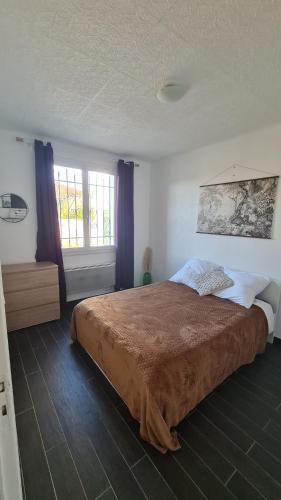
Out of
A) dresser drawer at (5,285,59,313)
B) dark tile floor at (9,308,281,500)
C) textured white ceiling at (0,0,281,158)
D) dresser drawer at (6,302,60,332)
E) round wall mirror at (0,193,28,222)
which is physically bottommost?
dark tile floor at (9,308,281,500)

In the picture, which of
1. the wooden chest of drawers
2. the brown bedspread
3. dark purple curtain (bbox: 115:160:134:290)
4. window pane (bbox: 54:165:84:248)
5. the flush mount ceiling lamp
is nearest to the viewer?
the brown bedspread

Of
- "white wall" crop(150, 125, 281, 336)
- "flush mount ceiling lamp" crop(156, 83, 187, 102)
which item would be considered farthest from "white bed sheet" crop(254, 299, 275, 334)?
"flush mount ceiling lamp" crop(156, 83, 187, 102)

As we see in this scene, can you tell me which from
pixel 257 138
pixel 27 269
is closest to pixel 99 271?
pixel 27 269

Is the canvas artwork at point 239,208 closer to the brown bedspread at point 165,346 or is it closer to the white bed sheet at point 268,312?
the white bed sheet at point 268,312

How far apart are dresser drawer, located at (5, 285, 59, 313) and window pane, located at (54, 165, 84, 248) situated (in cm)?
83

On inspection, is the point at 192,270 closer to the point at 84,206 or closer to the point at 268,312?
the point at 268,312

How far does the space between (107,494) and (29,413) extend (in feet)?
2.57

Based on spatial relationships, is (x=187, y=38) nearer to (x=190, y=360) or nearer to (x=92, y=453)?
(x=190, y=360)

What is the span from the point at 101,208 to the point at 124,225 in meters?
0.51

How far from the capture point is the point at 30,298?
258cm

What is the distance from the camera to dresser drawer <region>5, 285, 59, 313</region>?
2.46 metres

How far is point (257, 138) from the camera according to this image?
241 cm

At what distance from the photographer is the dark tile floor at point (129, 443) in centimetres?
110

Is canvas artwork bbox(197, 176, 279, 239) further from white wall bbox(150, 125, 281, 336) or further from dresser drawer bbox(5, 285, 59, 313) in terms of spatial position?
dresser drawer bbox(5, 285, 59, 313)
